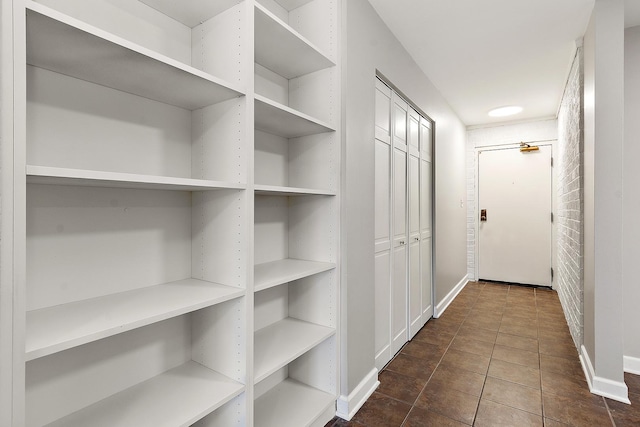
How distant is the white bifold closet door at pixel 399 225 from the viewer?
235 cm

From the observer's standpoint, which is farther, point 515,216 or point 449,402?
point 515,216

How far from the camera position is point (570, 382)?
7.18ft

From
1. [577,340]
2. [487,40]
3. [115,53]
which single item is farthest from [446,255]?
[115,53]

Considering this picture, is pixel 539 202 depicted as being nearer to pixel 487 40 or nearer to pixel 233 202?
pixel 487 40

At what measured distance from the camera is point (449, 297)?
13.3ft

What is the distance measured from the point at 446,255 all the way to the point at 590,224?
6.25 feet

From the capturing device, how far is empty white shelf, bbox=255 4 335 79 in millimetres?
1351

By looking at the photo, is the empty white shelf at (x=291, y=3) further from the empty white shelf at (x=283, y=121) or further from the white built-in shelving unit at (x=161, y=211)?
the empty white shelf at (x=283, y=121)

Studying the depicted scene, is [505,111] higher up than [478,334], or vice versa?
[505,111]

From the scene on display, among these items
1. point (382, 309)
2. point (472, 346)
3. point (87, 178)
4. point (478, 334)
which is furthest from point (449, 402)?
point (87, 178)

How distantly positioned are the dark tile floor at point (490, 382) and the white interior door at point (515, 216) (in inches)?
59.1

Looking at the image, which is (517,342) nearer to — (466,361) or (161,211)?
(466,361)

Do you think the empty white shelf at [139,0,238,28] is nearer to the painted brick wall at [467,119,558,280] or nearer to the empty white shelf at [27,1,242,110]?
the empty white shelf at [27,1,242,110]

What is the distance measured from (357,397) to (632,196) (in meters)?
2.39
